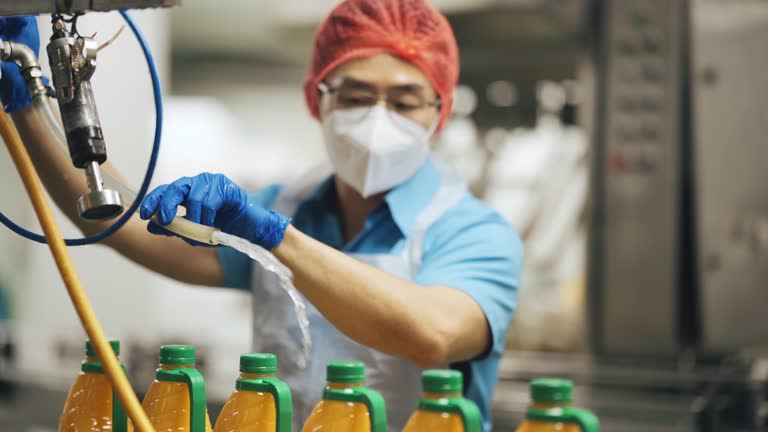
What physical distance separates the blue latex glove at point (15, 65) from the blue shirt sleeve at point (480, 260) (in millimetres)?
654

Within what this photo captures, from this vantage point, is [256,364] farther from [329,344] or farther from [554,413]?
[329,344]

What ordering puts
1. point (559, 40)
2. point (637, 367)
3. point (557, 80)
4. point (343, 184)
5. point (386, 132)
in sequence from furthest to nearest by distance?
point (557, 80) < point (559, 40) < point (637, 367) < point (343, 184) < point (386, 132)

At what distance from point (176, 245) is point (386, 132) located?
0.43 meters

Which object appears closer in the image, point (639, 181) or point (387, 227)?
point (387, 227)

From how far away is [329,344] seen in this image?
150 cm

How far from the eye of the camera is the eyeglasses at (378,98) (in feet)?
5.00

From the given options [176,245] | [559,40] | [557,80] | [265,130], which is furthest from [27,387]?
[265,130]

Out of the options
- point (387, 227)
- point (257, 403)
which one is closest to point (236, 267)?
point (387, 227)

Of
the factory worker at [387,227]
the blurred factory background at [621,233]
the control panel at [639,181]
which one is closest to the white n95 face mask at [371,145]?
the factory worker at [387,227]

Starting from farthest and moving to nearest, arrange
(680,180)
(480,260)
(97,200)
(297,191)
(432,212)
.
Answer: (680,180)
(297,191)
(432,212)
(480,260)
(97,200)

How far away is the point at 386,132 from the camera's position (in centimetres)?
151

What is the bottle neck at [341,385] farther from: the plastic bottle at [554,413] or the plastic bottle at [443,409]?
the plastic bottle at [554,413]

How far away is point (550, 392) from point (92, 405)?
54 centimetres

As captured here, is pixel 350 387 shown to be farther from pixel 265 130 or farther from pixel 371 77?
pixel 265 130
